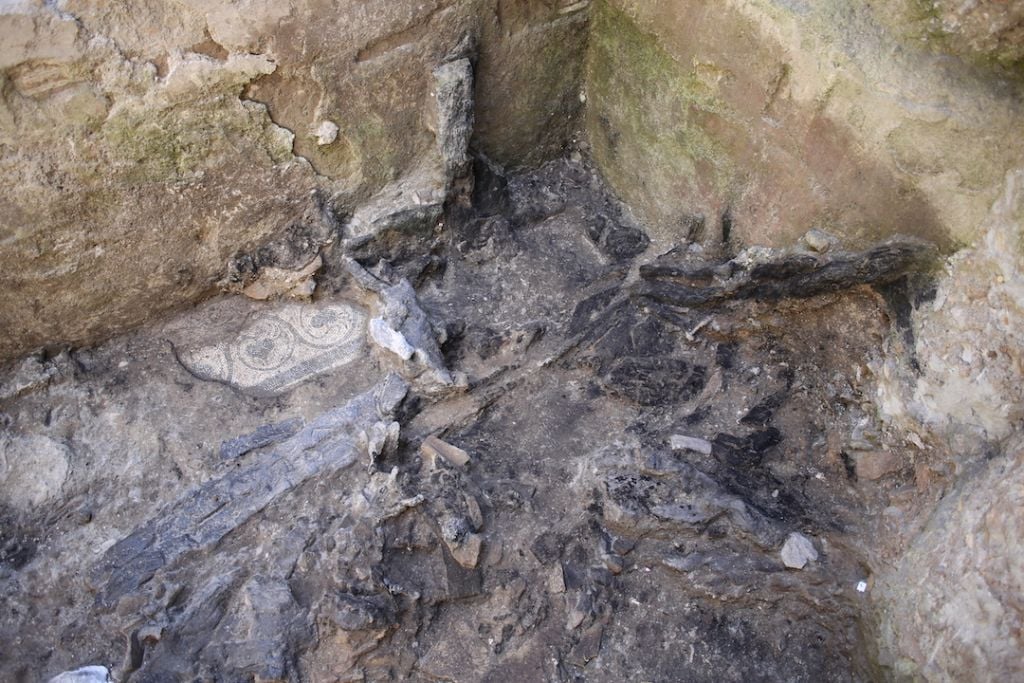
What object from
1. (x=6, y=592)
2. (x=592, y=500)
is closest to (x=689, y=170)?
(x=592, y=500)

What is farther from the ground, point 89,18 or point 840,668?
Answer: point 89,18

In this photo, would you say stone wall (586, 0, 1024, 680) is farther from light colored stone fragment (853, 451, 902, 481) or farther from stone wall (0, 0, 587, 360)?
stone wall (0, 0, 587, 360)

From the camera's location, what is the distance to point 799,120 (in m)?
3.12

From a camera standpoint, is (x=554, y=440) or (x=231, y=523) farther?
(x=554, y=440)

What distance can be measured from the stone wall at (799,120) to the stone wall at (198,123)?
460 millimetres

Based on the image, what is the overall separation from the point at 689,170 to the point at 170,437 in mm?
2078

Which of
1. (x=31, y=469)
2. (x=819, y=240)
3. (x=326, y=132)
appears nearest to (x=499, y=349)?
(x=326, y=132)

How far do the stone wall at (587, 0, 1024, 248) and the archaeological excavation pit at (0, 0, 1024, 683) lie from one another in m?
0.01

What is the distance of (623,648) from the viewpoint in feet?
9.80

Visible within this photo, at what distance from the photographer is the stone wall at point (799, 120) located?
112 inches

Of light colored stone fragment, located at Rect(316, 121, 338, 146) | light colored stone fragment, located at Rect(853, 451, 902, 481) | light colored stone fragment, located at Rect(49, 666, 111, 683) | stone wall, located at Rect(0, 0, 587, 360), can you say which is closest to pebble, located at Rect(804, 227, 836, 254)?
light colored stone fragment, located at Rect(853, 451, 902, 481)

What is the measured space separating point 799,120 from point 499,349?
1.31 m

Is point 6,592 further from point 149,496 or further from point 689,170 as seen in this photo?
point 689,170

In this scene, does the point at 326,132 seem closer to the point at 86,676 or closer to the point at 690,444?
the point at 690,444
